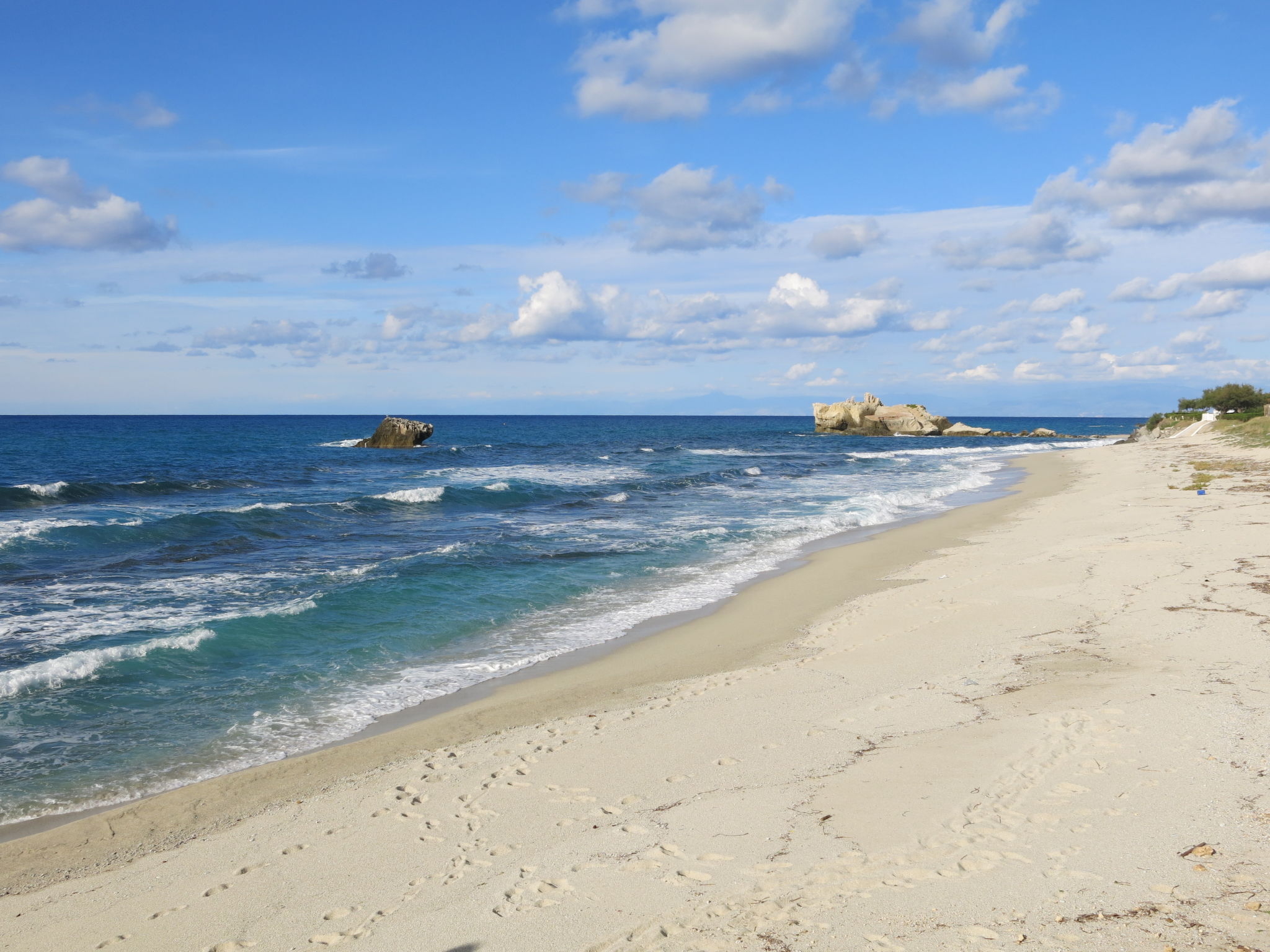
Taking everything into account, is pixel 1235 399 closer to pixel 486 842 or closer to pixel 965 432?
pixel 965 432

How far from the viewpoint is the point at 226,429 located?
10631 centimetres

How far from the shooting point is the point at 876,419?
95.8 meters

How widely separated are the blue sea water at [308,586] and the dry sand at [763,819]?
1.38 m

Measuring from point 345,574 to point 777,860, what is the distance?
13049mm

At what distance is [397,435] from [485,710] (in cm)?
5863

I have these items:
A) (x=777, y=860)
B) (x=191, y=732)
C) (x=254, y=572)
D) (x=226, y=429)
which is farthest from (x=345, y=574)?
(x=226, y=429)

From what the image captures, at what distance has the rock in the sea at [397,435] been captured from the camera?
63.9 metres

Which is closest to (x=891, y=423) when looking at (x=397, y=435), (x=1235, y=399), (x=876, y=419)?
(x=876, y=419)

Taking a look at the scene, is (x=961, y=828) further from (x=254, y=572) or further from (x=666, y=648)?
(x=254, y=572)

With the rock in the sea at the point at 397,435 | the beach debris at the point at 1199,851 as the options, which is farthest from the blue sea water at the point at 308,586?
the rock in the sea at the point at 397,435

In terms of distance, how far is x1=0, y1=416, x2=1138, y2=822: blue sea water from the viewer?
8148 millimetres

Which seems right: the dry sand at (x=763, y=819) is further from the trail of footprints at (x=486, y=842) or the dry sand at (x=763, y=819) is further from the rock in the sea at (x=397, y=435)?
the rock in the sea at (x=397, y=435)

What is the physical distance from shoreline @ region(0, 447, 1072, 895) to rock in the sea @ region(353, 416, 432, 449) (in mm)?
52084

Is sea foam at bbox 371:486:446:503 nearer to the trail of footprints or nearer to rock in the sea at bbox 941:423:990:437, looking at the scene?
the trail of footprints
